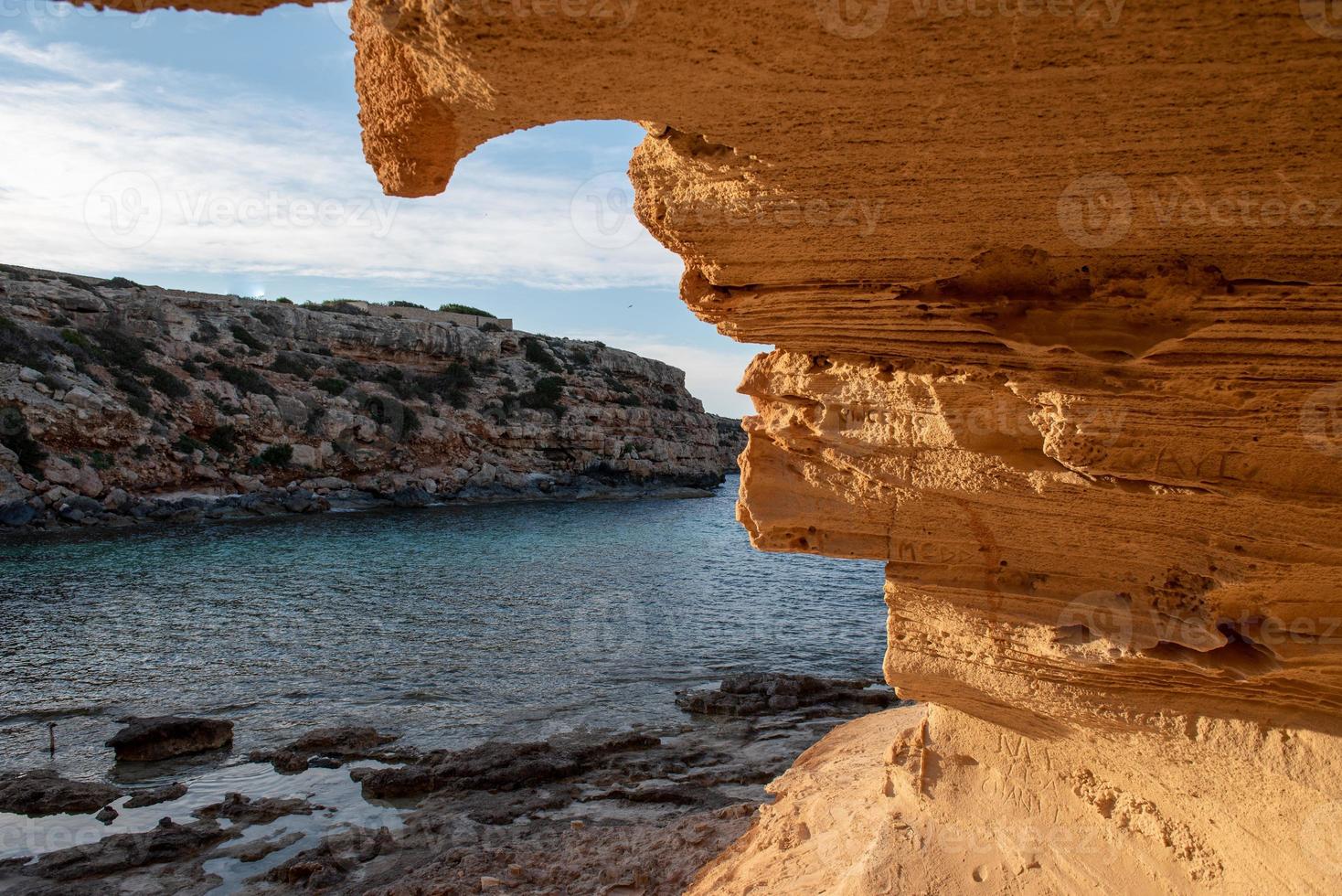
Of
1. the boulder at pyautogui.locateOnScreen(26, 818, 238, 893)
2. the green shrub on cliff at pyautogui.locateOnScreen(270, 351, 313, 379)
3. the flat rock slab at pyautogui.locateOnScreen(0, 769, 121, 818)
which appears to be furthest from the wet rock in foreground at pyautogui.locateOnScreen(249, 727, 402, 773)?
the green shrub on cliff at pyautogui.locateOnScreen(270, 351, 313, 379)

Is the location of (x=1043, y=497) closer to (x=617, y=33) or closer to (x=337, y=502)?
(x=617, y=33)

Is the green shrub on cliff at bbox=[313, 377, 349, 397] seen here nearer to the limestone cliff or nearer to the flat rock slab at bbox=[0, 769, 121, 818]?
the limestone cliff

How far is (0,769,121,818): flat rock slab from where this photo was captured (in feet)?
36.6

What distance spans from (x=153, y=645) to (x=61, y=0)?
20.9 metres

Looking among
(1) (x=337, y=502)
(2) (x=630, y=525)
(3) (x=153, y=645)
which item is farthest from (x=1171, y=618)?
(1) (x=337, y=502)

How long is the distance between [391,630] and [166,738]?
863 cm

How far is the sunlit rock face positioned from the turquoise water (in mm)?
9290

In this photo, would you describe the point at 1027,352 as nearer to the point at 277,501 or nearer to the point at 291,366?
the point at 277,501

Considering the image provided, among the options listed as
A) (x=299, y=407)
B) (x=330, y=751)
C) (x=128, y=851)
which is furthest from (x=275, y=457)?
(x=128, y=851)

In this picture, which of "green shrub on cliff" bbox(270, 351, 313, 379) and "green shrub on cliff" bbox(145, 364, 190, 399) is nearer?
"green shrub on cliff" bbox(145, 364, 190, 399)

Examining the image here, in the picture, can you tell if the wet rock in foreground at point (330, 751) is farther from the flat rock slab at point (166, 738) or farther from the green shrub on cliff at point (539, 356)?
the green shrub on cliff at point (539, 356)

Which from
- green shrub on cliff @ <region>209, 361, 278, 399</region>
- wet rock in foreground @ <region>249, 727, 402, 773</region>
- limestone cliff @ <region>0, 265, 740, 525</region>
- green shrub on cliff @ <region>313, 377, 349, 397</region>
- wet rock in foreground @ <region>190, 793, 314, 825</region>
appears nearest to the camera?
wet rock in foreground @ <region>190, 793, 314, 825</region>

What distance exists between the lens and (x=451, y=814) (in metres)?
11.0

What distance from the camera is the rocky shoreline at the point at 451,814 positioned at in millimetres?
9164
